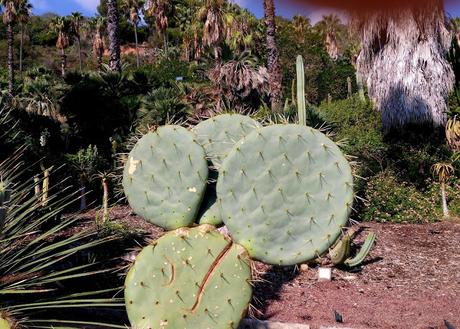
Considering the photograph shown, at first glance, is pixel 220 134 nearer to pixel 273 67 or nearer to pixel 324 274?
pixel 324 274

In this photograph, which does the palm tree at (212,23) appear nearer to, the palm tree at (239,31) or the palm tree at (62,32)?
the palm tree at (239,31)

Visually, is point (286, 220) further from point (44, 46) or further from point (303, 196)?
point (44, 46)

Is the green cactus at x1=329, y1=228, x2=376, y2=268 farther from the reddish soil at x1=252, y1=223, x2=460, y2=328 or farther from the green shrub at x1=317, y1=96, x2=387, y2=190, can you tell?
the green shrub at x1=317, y1=96, x2=387, y2=190

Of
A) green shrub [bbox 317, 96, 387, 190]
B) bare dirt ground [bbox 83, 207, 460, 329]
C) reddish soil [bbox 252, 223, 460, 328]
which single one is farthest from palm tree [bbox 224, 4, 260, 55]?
reddish soil [bbox 252, 223, 460, 328]

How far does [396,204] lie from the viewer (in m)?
11.3

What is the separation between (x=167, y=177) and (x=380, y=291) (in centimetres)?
452

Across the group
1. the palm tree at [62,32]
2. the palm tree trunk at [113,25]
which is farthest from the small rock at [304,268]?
the palm tree at [62,32]

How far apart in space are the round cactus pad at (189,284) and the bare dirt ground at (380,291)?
1.64 meters

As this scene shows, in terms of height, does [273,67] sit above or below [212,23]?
below

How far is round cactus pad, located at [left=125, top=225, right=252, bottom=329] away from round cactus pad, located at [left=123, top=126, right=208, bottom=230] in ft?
0.67

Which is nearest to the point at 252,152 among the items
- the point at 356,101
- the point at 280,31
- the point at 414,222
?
the point at 414,222

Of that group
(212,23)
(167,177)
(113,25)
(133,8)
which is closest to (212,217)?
(167,177)

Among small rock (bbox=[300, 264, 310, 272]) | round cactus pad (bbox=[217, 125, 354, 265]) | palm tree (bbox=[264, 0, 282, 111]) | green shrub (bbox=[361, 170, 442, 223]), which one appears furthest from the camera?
palm tree (bbox=[264, 0, 282, 111])

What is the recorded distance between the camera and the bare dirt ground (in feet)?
17.7
